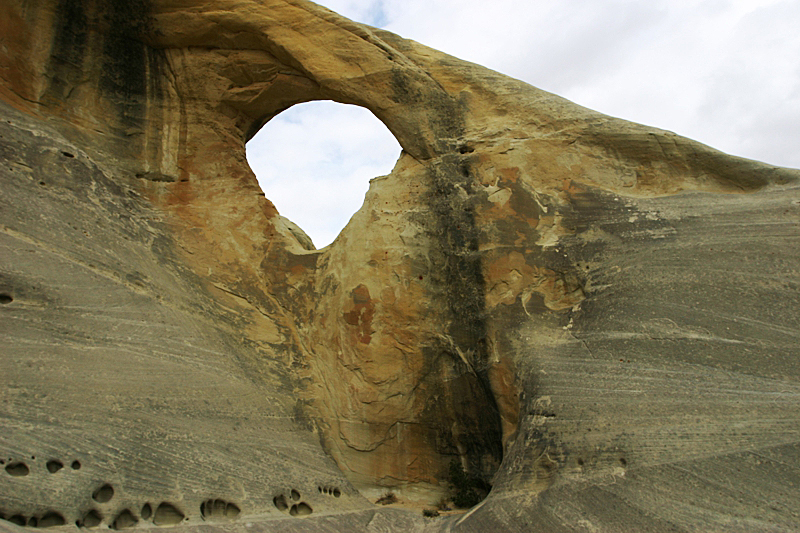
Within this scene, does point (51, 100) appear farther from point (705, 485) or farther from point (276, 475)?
point (705, 485)

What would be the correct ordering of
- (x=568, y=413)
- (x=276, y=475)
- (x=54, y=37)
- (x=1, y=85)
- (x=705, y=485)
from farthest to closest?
1. (x=54, y=37)
2. (x=1, y=85)
3. (x=276, y=475)
4. (x=568, y=413)
5. (x=705, y=485)

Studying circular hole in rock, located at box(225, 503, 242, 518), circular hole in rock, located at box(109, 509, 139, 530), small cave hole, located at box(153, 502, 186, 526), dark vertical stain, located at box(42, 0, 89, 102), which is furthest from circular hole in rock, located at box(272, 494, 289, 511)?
dark vertical stain, located at box(42, 0, 89, 102)

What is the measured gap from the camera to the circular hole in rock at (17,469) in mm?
4293

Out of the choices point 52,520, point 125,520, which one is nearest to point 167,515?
point 125,520

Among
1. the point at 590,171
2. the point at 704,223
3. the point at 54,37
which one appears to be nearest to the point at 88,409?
the point at 54,37

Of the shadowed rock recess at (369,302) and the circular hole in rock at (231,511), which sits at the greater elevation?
the shadowed rock recess at (369,302)

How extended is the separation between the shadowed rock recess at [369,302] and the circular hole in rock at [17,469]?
0.07ft

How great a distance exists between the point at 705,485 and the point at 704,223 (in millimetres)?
2834

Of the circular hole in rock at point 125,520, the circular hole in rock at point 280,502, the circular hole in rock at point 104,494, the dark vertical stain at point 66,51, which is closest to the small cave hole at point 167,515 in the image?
the circular hole in rock at point 125,520

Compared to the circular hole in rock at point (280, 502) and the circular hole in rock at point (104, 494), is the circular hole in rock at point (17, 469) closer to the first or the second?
the circular hole in rock at point (104, 494)

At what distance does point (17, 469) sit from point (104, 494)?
2.27 feet

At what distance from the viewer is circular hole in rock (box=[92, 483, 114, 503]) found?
4578 mm

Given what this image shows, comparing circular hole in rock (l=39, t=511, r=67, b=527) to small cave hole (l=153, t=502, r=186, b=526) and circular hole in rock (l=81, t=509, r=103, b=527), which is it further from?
small cave hole (l=153, t=502, r=186, b=526)

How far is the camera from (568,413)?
5297 mm
